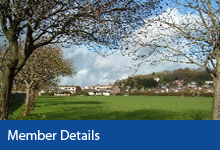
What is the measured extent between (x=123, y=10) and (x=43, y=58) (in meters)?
19.4

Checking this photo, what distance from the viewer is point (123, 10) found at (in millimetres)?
6070

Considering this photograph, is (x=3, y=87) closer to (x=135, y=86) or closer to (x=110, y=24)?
(x=110, y=24)

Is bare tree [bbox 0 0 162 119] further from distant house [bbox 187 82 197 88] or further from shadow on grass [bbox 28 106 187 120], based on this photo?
distant house [bbox 187 82 197 88]

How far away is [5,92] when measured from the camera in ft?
21.4

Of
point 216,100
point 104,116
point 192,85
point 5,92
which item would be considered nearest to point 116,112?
point 104,116

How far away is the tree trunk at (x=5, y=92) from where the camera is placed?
6.43 metres

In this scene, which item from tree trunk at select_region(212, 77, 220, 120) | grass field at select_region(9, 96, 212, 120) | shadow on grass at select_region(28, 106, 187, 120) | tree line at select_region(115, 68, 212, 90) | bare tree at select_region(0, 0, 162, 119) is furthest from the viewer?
tree line at select_region(115, 68, 212, 90)

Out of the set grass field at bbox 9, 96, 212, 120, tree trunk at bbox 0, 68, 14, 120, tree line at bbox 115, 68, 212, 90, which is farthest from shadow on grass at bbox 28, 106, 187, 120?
tree line at bbox 115, 68, 212, 90

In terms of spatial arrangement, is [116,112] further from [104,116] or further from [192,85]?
[192,85]

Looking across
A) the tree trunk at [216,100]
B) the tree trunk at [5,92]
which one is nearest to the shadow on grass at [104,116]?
the tree trunk at [216,100]

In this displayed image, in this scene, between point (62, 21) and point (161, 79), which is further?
point (161, 79)

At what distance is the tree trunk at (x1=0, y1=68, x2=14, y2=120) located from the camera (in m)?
6.43

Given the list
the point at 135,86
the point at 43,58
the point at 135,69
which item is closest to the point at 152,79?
the point at 135,86

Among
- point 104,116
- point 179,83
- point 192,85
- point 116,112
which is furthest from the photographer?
point 179,83
